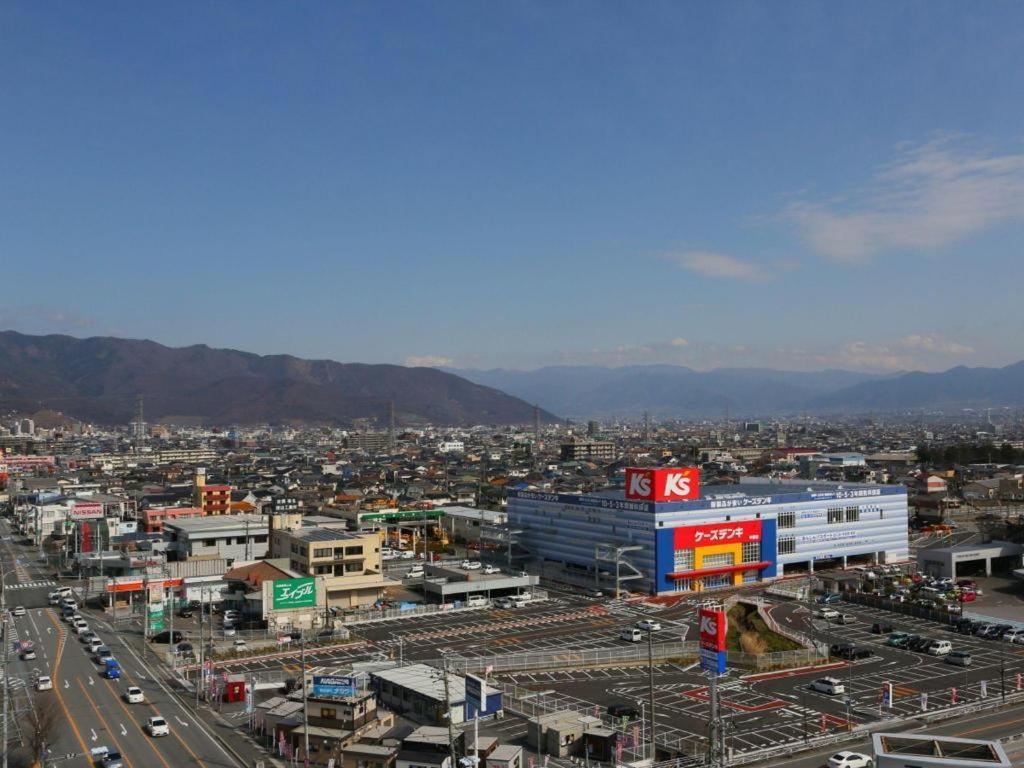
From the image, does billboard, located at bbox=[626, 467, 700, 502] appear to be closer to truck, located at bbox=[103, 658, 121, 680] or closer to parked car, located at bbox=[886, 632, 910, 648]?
parked car, located at bbox=[886, 632, 910, 648]

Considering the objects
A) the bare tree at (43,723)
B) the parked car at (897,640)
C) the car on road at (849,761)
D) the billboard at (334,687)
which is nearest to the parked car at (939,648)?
the parked car at (897,640)

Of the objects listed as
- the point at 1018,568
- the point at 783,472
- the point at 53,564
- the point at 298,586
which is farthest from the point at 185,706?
the point at 783,472

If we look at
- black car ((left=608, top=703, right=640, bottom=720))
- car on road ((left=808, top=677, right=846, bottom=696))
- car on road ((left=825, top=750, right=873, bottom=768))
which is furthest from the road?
car on road ((left=808, top=677, right=846, bottom=696))

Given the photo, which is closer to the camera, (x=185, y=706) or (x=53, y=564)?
(x=185, y=706)

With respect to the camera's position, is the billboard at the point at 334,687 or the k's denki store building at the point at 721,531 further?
the k's denki store building at the point at 721,531

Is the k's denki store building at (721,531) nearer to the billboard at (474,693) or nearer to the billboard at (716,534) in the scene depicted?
the billboard at (716,534)

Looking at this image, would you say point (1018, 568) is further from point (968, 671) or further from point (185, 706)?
point (185, 706)
